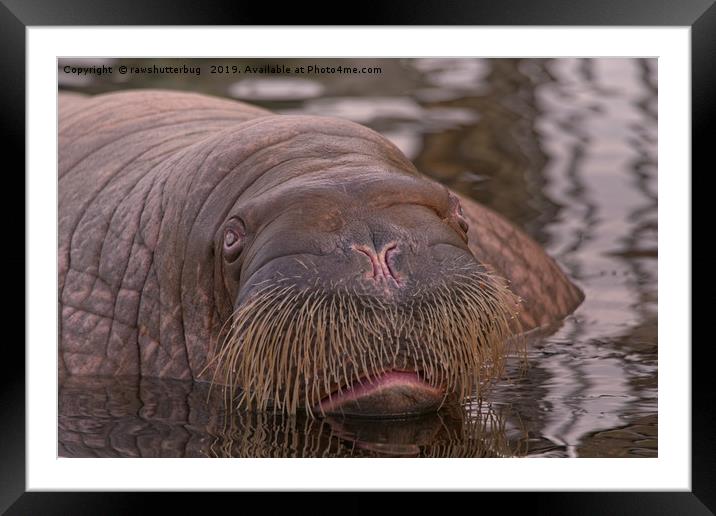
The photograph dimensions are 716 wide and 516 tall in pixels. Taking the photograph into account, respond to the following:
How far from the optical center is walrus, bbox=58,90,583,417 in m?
7.70

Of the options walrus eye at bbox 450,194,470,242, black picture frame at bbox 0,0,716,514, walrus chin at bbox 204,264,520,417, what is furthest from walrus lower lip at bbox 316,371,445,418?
black picture frame at bbox 0,0,716,514

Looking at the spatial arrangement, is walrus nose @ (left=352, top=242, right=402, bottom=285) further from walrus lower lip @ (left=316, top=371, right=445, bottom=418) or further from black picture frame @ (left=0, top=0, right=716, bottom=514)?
black picture frame @ (left=0, top=0, right=716, bottom=514)

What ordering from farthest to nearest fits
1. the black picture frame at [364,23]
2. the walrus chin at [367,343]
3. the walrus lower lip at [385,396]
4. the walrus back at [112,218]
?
the walrus back at [112,218]
the walrus lower lip at [385,396]
the walrus chin at [367,343]
the black picture frame at [364,23]

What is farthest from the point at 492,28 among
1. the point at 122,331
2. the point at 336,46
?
the point at 122,331

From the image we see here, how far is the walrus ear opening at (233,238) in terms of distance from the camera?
841cm

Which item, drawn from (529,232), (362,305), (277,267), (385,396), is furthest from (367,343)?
(529,232)

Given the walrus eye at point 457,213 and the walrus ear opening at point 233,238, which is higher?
the walrus eye at point 457,213

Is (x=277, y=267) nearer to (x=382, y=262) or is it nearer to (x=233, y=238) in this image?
(x=382, y=262)

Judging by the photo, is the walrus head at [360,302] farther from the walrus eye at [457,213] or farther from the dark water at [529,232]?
the dark water at [529,232]

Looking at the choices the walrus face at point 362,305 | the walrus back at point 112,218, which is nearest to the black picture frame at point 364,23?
the walrus face at point 362,305

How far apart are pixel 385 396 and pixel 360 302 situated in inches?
20.1

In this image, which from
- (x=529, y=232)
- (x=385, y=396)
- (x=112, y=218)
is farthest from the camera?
(x=529, y=232)

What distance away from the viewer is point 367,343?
7.58 meters

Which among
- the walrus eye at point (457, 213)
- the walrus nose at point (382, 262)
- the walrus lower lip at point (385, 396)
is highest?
the walrus eye at point (457, 213)
